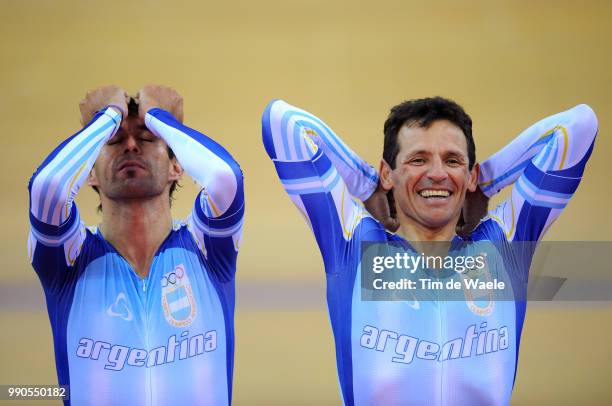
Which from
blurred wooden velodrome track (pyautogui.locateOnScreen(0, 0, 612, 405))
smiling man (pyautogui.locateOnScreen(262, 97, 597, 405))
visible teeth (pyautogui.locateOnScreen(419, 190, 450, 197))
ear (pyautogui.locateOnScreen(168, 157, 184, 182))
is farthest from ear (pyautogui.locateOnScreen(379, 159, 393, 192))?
blurred wooden velodrome track (pyautogui.locateOnScreen(0, 0, 612, 405))

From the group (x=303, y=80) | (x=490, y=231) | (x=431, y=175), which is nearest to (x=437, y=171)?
(x=431, y=175)

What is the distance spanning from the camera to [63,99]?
340cm

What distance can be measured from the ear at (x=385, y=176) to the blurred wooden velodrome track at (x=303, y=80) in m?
0.80

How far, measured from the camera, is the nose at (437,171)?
2.50 metres

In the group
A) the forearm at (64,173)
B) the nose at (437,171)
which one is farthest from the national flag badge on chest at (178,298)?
the nose at (437,171)

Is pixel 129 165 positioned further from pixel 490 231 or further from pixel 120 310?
pixel 490 231

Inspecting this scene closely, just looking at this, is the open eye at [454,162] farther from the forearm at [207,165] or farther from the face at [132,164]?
the face at [132,164]

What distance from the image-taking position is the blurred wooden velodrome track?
335 cm

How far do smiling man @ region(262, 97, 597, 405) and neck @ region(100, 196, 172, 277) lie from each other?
0.36m

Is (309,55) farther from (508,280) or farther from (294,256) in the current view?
(508,280)

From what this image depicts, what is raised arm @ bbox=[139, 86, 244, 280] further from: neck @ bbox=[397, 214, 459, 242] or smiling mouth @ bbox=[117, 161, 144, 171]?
neck @ bbox=[397, 214, 459, 242]

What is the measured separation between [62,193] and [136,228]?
30cm

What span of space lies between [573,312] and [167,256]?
60.0 inches

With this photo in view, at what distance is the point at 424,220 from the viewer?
254cm
